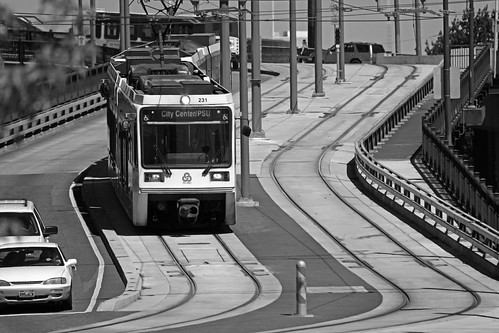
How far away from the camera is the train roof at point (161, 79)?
25.9 m

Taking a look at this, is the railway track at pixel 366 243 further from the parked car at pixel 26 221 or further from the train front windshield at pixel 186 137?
the parked car at pixel 26 221

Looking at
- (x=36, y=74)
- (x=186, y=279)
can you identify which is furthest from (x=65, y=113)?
(x=36, y=74)

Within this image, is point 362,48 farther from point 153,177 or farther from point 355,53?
point 153,177

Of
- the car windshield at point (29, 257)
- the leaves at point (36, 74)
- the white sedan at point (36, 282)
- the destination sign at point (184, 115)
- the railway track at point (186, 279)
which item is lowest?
the railway track at point (186, 279)

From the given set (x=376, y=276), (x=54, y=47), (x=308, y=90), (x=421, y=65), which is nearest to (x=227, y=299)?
(x=376, y=276)

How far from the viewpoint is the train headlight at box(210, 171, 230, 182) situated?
26.0m

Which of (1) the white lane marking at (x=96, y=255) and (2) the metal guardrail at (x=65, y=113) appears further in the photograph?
(2) the metal guardrail at (x=65, y=113)

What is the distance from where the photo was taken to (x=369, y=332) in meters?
15.0

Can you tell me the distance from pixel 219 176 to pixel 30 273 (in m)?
7.70

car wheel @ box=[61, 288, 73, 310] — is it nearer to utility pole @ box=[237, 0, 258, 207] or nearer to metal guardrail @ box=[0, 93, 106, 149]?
utility pole @ box=[237, 0, 258, 207]

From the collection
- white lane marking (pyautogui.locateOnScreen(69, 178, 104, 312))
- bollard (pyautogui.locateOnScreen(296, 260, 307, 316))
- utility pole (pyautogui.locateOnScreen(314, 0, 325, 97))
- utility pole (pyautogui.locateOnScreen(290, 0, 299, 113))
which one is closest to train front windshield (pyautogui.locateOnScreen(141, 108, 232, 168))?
white lane marking (pyautogui.locateOnScreen(69, 178, 104, 312))

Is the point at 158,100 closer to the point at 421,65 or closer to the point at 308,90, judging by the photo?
the point at 308,90

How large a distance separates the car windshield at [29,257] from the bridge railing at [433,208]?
8639mm

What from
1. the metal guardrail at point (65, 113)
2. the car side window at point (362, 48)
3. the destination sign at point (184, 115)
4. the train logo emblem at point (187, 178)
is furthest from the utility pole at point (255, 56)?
the car side window at point (362, 48)
